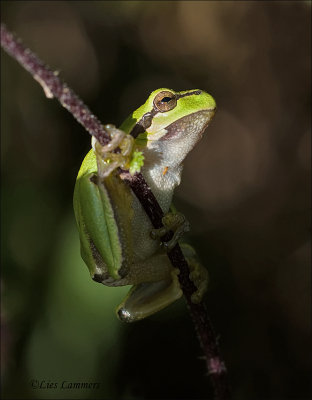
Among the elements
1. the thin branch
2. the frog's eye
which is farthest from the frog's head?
the thin branch

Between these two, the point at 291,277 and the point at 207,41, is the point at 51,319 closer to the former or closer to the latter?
the point at 291,277

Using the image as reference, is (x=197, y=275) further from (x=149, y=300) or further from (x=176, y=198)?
(x=176, y=198)

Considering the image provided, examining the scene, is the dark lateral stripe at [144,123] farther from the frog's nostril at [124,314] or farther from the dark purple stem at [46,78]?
the frog's nostril at [124,314]

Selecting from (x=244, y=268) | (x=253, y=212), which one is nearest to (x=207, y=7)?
(x=253, y=212)

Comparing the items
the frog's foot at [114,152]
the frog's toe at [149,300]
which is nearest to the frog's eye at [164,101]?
the frog's foot at [114,152]

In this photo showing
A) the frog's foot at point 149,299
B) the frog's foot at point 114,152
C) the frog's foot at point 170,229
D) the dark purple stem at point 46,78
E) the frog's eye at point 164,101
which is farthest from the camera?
the frog's foot at point 149,299

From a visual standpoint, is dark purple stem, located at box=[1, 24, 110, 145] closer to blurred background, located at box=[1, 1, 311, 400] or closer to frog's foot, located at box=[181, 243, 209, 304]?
frog's foot, located at box=[181, 243, 209, 304]
